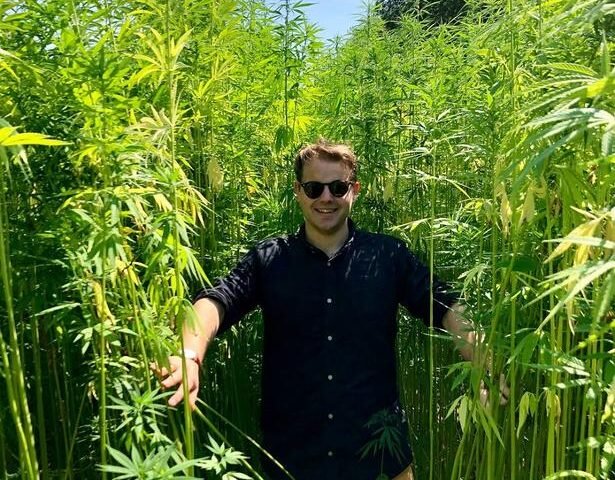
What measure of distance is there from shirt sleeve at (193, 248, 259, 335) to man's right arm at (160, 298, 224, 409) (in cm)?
3

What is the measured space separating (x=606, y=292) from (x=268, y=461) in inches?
59.2

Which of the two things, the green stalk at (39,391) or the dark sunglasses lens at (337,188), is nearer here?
the green stalk at (39,391)

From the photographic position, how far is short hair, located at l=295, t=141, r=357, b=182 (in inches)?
83.9

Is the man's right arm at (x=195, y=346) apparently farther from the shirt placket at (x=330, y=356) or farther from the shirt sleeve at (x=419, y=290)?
the shirt sleeve at (x=419, y=290)

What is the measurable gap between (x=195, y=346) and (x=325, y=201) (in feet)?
1.98

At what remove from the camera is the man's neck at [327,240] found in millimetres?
2168

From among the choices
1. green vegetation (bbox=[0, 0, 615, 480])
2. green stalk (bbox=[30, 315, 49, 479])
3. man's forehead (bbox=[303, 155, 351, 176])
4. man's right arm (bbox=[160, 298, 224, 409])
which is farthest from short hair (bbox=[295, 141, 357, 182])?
green stalk (bbox=[30, 315, 49, 479])

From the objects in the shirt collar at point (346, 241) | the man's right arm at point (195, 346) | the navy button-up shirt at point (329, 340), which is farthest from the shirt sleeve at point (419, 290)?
the man's right arm at point (195, 346)

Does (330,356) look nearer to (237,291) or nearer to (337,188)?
(237,291)

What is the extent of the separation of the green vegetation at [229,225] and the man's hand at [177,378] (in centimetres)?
4

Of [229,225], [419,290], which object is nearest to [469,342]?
[419,290]

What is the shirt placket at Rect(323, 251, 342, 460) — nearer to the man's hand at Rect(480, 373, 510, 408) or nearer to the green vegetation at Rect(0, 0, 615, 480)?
the green vegetation at Rect(0, 0, 615, 480)

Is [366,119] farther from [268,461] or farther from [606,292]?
[606,292]

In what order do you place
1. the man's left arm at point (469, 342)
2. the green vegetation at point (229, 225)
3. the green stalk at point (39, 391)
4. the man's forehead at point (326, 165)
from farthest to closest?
the man's forehead at point (326, 165) < the green stalk at point (39, 391) < the man's left arm at point (469, 342) < the green vegetation at point (229, 225)
